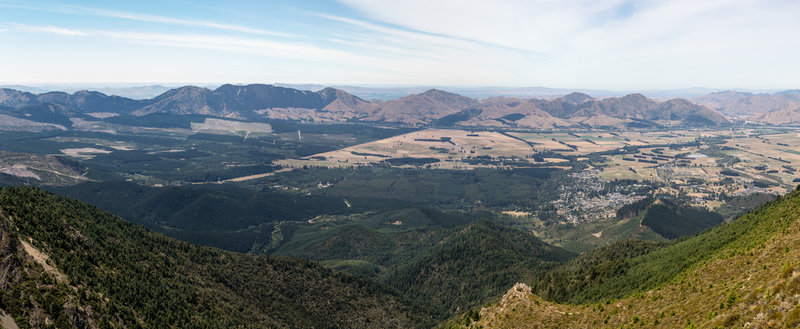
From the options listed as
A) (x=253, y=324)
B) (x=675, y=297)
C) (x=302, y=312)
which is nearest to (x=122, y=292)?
(x=253, y=324)

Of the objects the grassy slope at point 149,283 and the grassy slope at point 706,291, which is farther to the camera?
the grassy slope at point 149,283

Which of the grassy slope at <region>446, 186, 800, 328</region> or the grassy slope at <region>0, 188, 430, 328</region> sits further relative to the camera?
the grassy slope at <region>0, 188, 430, 328</region>

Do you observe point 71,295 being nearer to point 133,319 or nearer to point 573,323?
point 133,319

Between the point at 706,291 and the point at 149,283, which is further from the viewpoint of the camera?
the point at 149,283

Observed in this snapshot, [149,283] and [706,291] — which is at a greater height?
[706,291]
